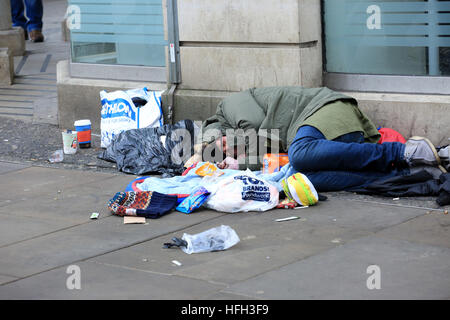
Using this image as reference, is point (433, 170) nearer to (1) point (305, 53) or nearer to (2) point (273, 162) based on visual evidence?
(2) point (273, 162)

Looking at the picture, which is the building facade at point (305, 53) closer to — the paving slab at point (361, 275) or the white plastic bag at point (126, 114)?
the white plastic bag at point (126, 114)

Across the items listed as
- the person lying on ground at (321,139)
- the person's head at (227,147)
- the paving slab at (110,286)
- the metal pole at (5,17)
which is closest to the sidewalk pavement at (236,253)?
the paving slab at (110,286)

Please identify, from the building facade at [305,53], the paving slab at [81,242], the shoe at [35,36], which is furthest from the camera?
the shoe at [35,36]

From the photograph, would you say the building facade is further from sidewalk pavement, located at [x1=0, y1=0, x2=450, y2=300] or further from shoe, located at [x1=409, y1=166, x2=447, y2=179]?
sidewalk pavement, located at [x1=0, y1=0, x2=450, y2=300]

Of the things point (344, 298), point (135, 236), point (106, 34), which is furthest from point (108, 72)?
point (344, 298)

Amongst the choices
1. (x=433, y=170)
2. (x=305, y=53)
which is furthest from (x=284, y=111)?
(x=433, y=170)

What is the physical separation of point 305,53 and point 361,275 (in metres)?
3.27

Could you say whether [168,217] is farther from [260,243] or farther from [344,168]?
[344,168]

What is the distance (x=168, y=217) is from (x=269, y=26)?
7.89 ft

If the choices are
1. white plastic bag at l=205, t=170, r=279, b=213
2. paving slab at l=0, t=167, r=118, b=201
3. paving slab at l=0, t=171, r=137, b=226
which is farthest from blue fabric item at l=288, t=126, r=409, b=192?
paving slab at l=0, t=167, r=118, b=201

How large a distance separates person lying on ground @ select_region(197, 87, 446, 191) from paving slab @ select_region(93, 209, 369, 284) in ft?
2.60

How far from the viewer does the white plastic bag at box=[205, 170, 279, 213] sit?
525 centimetres

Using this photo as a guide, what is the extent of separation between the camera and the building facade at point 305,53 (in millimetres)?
6379

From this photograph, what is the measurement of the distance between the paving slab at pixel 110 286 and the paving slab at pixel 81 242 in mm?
205
